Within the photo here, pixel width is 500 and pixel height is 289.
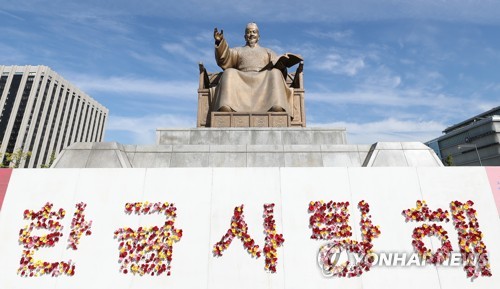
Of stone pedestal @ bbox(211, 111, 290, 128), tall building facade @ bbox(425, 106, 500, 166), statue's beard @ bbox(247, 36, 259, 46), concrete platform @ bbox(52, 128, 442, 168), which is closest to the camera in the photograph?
concrete platform @ bbox(52, 128, 442, 168)

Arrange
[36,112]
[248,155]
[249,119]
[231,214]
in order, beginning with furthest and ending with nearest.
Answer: [36,112], [249,119], [248,155], [231,214]

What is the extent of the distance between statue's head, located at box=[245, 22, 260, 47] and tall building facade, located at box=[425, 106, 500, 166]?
36165mm

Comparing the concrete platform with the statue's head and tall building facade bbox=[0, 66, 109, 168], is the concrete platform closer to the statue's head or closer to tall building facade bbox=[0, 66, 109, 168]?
the statue's head

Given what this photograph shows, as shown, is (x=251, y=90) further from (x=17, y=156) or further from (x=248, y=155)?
(x=17, y=156)

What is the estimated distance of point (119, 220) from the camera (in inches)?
174

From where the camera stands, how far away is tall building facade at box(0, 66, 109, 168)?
181 feet

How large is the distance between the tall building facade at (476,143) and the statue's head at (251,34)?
3616 centimetres

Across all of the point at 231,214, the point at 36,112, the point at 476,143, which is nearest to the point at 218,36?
the point at 231,214

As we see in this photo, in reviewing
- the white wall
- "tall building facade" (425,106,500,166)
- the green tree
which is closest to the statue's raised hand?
the white wall

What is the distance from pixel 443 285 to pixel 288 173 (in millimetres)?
2947

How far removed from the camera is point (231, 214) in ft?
14.7

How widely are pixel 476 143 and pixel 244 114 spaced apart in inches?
2019

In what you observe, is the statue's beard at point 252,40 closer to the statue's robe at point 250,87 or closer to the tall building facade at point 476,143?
the statue's robe at point 250,87

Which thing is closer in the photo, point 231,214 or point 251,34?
point 231,214
